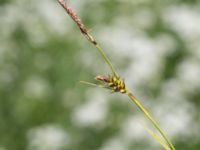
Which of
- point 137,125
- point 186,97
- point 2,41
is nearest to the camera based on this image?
point 137,125

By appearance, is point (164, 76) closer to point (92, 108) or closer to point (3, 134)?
point (92, 108)

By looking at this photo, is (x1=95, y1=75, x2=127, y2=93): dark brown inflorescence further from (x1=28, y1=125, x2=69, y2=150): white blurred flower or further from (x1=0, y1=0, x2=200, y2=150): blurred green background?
(x1=28, y1=125, x2=69, y2=150): white blurred flower

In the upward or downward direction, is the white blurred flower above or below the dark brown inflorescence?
above

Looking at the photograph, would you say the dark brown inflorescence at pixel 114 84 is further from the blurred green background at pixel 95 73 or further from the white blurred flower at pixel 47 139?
the white blurred flower at pixel 47 139

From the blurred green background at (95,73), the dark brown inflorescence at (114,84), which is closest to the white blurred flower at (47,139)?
the blurred green background at (95,73)

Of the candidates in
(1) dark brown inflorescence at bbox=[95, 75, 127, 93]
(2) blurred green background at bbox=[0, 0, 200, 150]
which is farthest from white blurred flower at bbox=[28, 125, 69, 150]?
(1) dark brown inflorescence at bbox=[95, 75, 127, 93]

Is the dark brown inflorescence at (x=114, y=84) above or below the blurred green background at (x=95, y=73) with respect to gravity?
below

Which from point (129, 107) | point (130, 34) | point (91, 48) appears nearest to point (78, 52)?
point (91, 48)

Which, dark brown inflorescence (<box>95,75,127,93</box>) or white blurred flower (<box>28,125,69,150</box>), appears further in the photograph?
white blurred flower (<box>28,125,69,150</box>)
